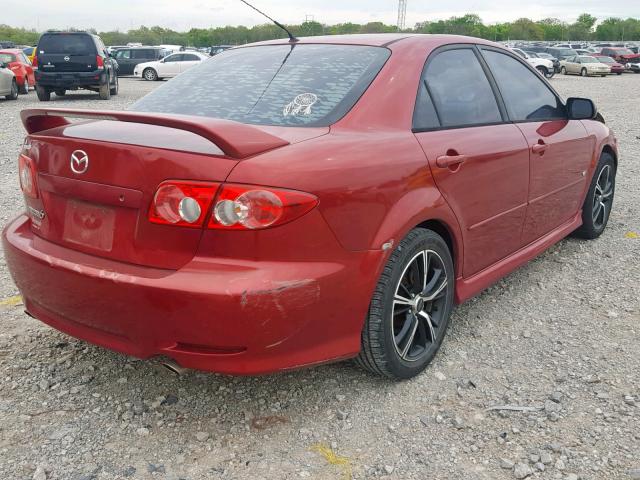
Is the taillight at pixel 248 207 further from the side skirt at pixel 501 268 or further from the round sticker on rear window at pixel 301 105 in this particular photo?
the side skirt at pixel 501 268

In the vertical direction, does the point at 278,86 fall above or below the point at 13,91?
above

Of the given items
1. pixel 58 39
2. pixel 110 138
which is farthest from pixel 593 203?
pixel 58 39

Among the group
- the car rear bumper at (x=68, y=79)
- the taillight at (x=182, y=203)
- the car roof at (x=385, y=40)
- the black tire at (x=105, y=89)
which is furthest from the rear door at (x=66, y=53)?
the taillight at (x=182, y=203)

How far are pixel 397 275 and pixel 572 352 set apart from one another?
119 centimetres

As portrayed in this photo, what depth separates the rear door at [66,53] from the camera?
16.5 meters

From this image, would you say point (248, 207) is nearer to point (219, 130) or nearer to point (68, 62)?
point (219, 130)

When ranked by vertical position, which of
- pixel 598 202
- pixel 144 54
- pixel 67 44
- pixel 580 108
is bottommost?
pixel 144 54


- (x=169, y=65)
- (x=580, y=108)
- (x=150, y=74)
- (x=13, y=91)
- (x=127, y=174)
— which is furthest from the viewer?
(x=150, y=74)

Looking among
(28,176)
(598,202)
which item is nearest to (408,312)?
(28,176)

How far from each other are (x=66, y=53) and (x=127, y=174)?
53.2ft

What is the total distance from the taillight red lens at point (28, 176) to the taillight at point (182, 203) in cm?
73

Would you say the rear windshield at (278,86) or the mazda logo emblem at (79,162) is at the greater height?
the rear windshield at (278,86)

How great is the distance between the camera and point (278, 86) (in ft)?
9.45

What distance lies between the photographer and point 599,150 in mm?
4734
